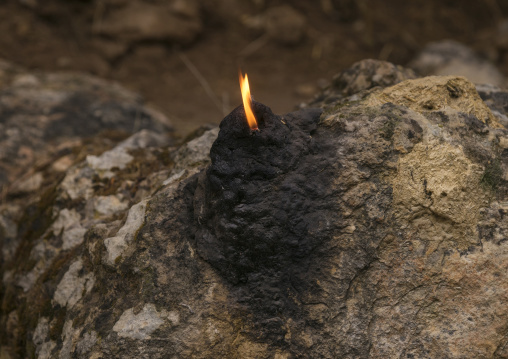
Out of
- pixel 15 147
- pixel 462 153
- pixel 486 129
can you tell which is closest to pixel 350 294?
pixel 462 153

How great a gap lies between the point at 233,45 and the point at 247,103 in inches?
164

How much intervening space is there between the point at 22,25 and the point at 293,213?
175 inches

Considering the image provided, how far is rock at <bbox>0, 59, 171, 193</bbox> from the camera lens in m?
2.83

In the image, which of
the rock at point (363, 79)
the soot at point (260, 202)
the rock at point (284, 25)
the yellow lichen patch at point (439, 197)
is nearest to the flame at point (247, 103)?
the soot at point (260, 202)

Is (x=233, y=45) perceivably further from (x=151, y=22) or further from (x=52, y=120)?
(x=52, y=120)

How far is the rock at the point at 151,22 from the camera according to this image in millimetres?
5070

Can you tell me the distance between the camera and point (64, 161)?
8.59ft

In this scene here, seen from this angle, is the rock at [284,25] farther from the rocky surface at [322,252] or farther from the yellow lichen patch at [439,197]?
the yellow lichen patch at [439,197]

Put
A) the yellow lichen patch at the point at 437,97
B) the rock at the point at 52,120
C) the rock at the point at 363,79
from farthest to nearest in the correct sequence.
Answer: the rock at the point at 52,120
the rock at the point at 363,79
the yellow lichen patch at the point at 437,97

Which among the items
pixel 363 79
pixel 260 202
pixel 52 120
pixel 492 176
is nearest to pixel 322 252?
pixel 260 202

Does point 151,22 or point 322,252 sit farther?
point 151,22

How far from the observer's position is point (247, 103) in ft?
4.72

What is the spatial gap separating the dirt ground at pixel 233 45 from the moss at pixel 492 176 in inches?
128

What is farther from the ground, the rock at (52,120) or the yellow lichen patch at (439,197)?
the rock at (52,120)
